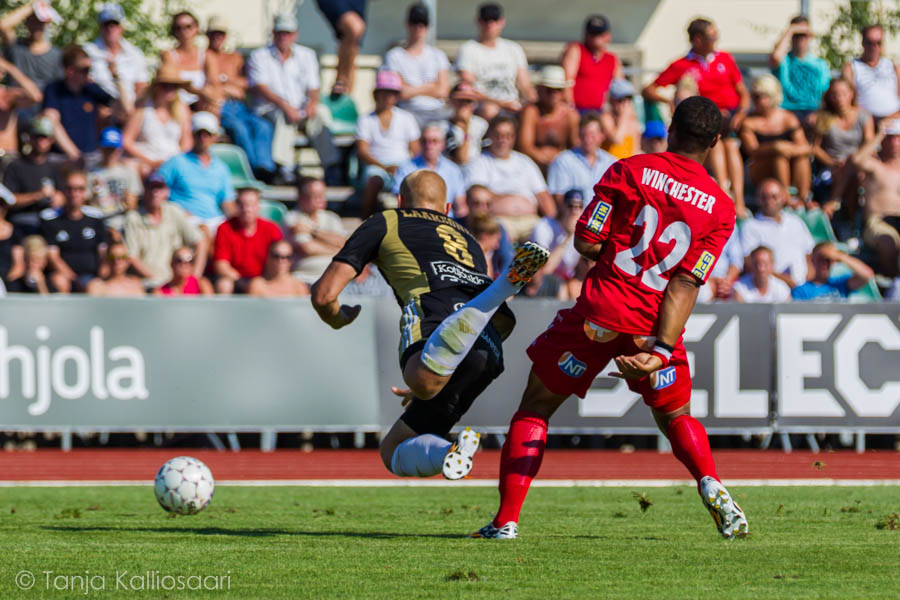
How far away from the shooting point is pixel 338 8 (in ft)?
61.1

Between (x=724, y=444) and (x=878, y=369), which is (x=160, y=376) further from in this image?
(x=878, y=369)

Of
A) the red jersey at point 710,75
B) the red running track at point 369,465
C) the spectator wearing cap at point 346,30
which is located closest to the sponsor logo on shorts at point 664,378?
the red running track at point 369,465

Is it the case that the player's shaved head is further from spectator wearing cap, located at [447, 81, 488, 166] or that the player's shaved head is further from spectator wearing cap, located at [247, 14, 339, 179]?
spectator wearing cap, located at [247, 14, 339, 179]

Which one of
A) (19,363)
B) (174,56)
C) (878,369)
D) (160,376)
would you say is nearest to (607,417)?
(878,369)

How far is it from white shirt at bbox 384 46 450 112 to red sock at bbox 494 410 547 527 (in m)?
11.1

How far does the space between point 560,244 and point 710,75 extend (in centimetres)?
342

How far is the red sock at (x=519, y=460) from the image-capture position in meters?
7.16

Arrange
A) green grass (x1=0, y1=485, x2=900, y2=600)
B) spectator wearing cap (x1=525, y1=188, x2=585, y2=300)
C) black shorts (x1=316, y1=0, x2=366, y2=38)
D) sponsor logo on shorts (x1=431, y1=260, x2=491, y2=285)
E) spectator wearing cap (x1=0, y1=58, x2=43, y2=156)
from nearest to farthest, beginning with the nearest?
green grass (x1=0, y1=485, x2=900, y2=600)
sponsor logo on shorts (x1=431, y1=260, x2=491, y2=285)
spectator wearing cap (x1=525, y1=188, x2=585, y2=300)
spectator wearing cap (x1=0, y1=58, x2=43, y2=156)
black shorts (x1=316, y1=0, x2=366, y2=38)

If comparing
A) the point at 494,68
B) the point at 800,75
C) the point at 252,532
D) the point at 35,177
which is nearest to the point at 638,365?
the point at 252,532

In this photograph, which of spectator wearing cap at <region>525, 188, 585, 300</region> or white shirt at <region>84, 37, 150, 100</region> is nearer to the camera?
spectator wearing cap at <region>525, 188, 585, 300</region>

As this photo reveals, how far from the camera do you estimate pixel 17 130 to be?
678 inches

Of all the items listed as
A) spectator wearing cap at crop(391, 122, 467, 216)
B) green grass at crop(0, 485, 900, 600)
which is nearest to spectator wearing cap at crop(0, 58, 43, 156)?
spectator wearing cap at crop(391, 122, 467, 216)

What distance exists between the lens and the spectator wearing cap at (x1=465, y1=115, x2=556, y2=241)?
1641 centimetres

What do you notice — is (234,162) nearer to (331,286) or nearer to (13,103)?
(13,103)
